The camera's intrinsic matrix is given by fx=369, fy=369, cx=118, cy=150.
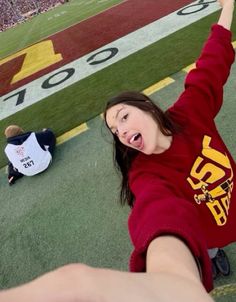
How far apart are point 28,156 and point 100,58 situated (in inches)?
151

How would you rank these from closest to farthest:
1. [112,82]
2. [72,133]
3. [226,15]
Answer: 1. [226,15]
2. [72,133]
3. [112,82]

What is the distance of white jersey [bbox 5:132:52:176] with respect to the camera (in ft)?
14.0

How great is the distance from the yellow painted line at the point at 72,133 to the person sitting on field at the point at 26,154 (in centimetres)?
39

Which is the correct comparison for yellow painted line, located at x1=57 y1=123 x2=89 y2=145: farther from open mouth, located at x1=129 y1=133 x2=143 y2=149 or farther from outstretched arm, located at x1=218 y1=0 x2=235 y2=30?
open mouth, located at x1=129 y1=133 x2=143 y2=149

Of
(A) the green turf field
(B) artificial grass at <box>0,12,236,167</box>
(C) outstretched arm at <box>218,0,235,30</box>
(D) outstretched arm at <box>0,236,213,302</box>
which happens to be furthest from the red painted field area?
(D) outstretched arm at <box>0,236,213,302</box>

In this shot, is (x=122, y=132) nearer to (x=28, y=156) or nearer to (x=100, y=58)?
(x=28, y=156)

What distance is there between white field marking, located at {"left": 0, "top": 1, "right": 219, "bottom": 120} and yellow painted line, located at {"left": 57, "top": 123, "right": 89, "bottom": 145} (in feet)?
6.36

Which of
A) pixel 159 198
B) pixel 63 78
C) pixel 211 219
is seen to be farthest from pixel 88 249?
pixel 63 78

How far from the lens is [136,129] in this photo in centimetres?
160

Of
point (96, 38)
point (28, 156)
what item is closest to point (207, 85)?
point (28, 156)

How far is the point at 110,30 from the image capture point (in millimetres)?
9656

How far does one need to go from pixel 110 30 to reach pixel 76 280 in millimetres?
9664

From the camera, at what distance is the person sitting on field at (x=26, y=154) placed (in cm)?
427

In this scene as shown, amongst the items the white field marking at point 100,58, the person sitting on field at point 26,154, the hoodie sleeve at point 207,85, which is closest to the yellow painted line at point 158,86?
the person sitting on field at point 26,154
